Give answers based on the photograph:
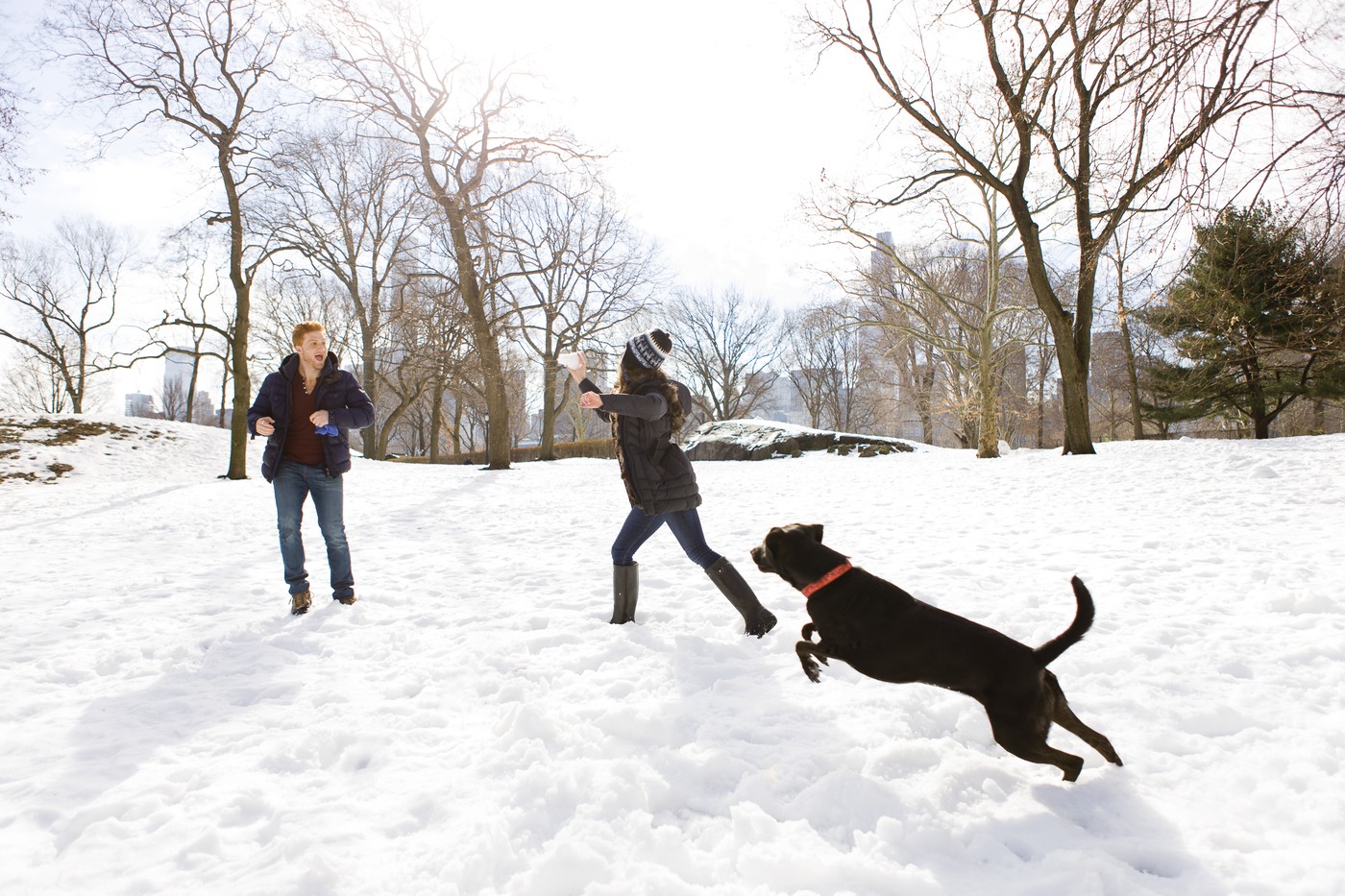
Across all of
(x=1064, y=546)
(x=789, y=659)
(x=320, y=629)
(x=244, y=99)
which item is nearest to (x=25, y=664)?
(x=320, y=629)

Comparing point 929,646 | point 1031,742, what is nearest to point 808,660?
point 929,646

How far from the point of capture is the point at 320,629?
14.4 feet

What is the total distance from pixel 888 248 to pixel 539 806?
55.1 feet

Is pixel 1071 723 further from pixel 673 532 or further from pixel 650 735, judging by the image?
pixel 673 532

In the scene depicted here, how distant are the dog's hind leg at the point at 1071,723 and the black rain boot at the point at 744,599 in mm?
1904

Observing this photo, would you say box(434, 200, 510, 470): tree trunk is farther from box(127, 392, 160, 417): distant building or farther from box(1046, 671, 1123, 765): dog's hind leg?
box(127, 392, 160, 417): distant building

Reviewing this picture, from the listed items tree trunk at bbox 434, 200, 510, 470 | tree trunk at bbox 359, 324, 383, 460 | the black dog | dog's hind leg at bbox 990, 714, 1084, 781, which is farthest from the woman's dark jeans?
tree trunk at bbox 359, 324, 383, 460

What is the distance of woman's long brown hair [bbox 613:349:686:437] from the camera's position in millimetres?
4039

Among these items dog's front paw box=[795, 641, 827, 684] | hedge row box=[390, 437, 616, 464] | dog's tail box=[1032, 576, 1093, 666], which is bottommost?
dog's front paw box=[795, 641, 827, 684]

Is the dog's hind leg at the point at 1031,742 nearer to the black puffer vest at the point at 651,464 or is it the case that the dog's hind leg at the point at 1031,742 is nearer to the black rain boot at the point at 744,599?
the black rain boot at the point at 744,599

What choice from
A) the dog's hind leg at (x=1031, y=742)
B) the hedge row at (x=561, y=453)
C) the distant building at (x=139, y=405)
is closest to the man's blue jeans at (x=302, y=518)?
the dog's hind leg at (x=1031, y=742)

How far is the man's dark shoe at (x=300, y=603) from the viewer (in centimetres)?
473

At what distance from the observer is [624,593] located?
14.1ft

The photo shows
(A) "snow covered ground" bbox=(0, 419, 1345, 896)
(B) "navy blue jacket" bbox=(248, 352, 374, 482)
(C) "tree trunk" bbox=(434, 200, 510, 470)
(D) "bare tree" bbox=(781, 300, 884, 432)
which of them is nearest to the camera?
(A) "snow covered ground" bbox=(0, 419, 1345, 896)
